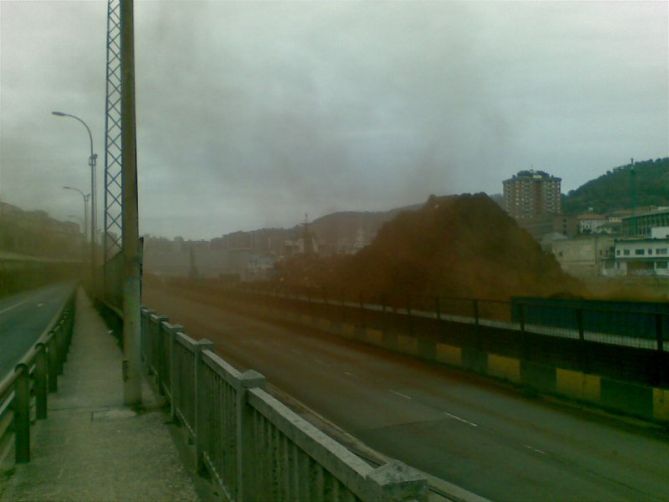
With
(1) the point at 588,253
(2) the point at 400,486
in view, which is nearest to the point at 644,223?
(1) the point at 588,253

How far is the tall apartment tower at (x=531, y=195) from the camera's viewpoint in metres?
38.8

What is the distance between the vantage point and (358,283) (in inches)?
1661

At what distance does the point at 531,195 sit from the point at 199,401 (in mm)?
36649

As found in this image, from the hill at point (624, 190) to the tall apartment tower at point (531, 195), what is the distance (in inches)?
29.8

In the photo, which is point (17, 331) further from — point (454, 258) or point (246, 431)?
point (246, 431)

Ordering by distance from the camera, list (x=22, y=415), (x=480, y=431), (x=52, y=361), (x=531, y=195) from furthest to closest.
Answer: (x=531, y=195) → (x=52, y=361) → (x=480, y=431) → (x=22, y=415)

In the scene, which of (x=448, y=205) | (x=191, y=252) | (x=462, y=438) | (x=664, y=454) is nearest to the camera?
Answer: (x=664, y=454)

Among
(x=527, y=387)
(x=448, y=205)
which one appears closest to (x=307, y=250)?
(x=448, y=205)

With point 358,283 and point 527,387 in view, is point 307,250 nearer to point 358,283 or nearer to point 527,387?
point 358,283

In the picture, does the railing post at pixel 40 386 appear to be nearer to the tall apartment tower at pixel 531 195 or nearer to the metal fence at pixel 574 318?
the metal fence at pixel 574 318

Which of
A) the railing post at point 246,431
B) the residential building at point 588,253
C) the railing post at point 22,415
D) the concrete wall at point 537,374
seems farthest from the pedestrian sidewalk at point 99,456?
the residential building at point 588,253

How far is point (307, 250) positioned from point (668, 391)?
4340 centimetres

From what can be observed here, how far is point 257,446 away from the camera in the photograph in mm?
4180

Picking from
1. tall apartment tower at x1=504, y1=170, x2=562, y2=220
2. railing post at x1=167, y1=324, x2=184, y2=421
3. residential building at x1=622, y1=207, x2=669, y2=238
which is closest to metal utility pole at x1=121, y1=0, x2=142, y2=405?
railing post at x1=167, y1=324, x2=184, y2=421
